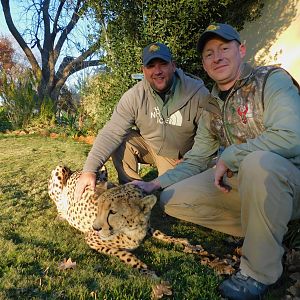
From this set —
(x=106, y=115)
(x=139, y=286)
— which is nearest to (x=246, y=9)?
(x=106, y=115)

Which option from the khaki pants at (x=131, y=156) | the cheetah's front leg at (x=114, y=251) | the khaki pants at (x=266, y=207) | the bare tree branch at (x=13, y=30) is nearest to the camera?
the khaki pants at (x=266, y=207)

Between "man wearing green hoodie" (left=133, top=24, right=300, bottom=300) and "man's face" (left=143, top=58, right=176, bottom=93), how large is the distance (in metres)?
0.75

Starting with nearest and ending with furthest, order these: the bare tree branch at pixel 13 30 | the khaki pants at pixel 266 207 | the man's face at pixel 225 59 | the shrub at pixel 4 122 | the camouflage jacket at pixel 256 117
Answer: the khaki pants at pixel 266 207
the camouflage jacket at pixel 256 117
the man's face at pixel 225 59
the shrub at pixel 4 122
the bare tree branch at pixel 13 30

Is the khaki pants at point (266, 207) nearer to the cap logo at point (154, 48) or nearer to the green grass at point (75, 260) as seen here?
the green grass at point (75, 260)

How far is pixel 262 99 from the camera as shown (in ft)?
8.59

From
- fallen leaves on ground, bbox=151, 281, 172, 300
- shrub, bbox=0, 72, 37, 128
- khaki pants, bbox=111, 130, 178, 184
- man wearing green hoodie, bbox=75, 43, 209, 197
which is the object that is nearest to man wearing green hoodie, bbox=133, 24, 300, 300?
fallen leaves on ground, bbox=151, 281, 172, 300

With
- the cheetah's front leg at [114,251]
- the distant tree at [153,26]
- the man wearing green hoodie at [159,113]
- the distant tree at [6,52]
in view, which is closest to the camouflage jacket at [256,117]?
the man wearing green hoodie at [159,113]

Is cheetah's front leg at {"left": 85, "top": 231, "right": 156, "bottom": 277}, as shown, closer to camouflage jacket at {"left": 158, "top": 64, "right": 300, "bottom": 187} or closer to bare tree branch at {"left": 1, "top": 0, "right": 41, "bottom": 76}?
camouflage jacket at {"left": 158, "top": 64, "right": 300, "bottom": 187}

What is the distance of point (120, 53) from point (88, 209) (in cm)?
455

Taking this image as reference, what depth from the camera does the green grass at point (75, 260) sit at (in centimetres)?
238

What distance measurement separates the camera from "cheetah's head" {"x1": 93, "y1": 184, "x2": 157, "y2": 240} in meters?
3.01

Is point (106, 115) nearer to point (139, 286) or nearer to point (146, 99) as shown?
point (146, 99)

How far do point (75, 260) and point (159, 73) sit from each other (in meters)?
1.85

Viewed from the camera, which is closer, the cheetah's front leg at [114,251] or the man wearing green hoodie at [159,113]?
the cheetah's front leg at [114,251]
